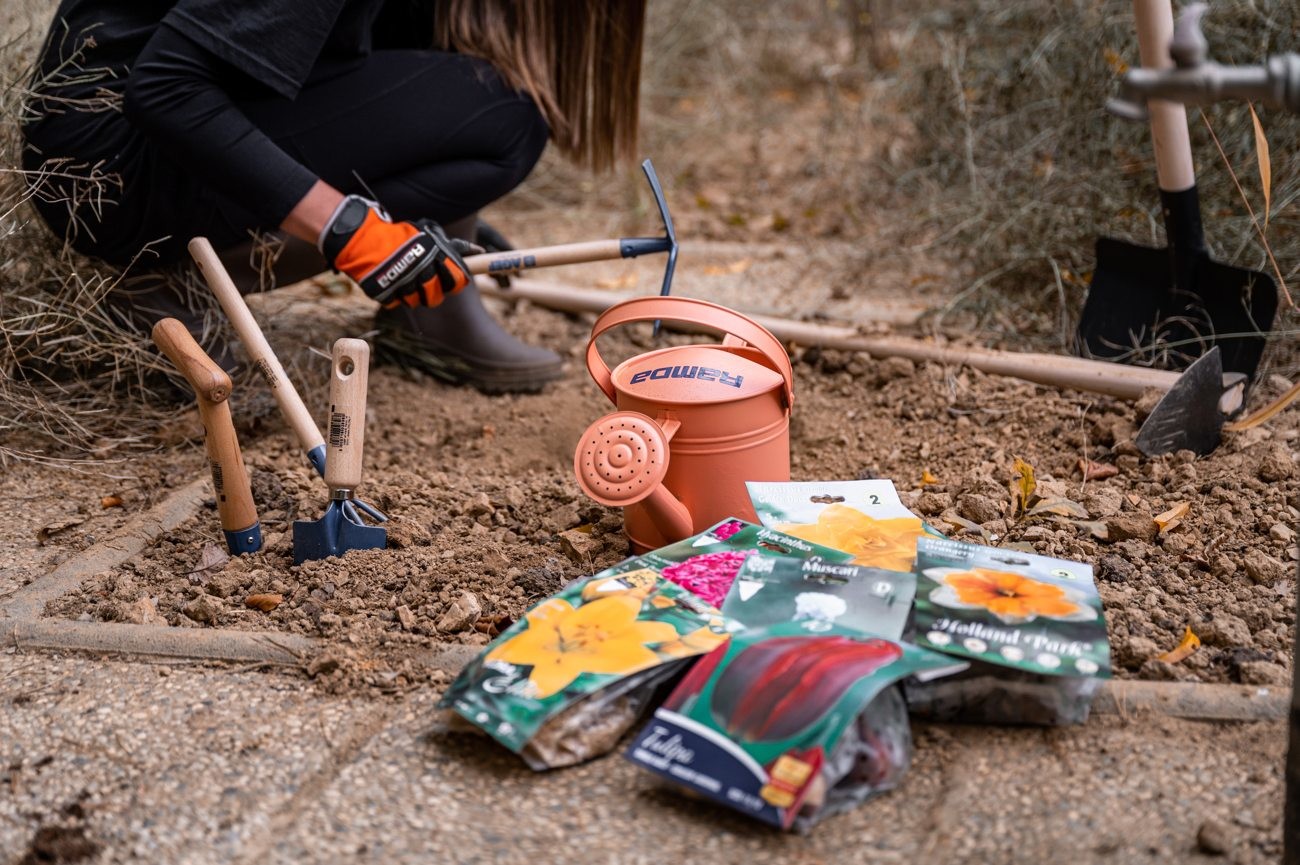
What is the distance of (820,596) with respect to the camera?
1460 millimetres

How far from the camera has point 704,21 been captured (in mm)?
4805

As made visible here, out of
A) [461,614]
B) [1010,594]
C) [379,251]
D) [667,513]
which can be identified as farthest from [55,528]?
[1010,594]

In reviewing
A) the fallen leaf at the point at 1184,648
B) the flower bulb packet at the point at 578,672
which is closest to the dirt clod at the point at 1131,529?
the fallen leaf at the point at 1184,648

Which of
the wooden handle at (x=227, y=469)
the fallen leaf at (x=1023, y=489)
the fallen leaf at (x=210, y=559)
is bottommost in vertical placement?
the fallen leaf at (x=1023, y=489)

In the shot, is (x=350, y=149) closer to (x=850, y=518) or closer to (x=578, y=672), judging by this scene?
(x=850, y=518)

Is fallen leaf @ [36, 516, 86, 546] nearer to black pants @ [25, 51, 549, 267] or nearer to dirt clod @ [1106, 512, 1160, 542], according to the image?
black pants @ [25, 51, 549, 267]

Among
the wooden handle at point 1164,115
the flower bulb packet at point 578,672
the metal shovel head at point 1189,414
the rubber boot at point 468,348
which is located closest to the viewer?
the flower bulb packet at point 578,672

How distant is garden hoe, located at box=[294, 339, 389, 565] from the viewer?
170 cm

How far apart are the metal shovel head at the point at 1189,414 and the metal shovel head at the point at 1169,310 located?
22 centimetres

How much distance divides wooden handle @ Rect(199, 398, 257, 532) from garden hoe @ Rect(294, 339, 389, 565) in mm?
89

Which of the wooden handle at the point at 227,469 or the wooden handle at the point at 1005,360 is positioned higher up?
the wooden handle at the point at 227,469

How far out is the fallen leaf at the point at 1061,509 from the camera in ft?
6.05

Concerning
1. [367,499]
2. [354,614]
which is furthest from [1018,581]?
[367,499]

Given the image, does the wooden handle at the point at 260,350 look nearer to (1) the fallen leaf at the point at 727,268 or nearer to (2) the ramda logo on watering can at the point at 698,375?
(2) the ramda logo on watering can at the point at 698,375
